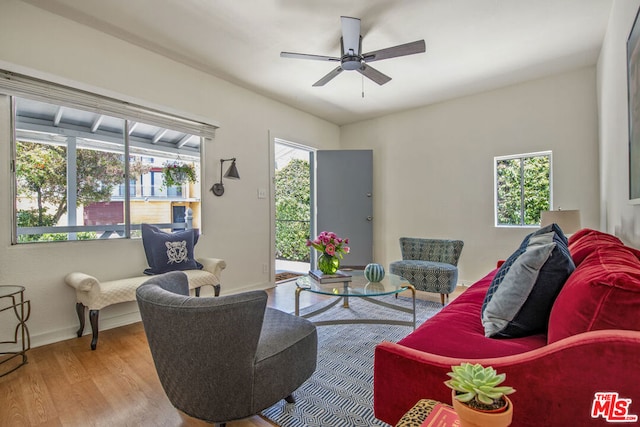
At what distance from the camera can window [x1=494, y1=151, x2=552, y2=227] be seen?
148 inches

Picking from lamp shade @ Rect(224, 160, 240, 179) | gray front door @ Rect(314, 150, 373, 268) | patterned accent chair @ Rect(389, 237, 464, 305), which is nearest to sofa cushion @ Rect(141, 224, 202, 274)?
lamp shade @ Rect(224, 160, 240, 179)

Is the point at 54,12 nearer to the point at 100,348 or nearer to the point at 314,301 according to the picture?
the point at 100,348

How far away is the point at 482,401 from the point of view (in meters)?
0.57

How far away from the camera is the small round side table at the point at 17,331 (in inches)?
81.0

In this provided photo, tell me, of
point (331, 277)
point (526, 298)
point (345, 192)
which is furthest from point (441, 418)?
point (345, 192)

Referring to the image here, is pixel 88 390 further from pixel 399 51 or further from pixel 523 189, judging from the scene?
pixel 523 189

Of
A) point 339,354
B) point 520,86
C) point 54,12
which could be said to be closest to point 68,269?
point 54,12

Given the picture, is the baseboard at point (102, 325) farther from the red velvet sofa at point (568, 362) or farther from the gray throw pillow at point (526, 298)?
the gray throw pillow at point (526, 298)

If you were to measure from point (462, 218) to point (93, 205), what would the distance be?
4294 mm

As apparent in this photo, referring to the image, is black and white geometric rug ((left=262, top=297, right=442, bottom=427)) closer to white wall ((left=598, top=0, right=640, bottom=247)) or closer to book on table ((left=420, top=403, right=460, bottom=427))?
book on table ((left=420, top=403, right=460, bottom=427))

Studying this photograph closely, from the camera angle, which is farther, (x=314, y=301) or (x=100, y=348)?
(x=314, y=301)

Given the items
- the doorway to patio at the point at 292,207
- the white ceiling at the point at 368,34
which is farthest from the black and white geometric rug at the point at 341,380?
the doorway to patio at the point at 292,207

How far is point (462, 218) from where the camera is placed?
4.25 meters

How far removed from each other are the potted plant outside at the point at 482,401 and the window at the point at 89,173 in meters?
3.14
